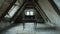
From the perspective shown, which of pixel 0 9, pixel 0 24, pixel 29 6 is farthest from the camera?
pixel 29 6

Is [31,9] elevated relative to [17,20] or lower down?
elevated

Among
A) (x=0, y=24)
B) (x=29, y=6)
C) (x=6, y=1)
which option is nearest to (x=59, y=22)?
(x=0, y=24)

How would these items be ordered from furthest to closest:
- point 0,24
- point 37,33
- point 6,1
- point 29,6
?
point 29,6, point 0,24, point 37,33, point 6,1

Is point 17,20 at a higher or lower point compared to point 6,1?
lower

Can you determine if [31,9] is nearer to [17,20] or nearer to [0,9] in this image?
[17,20]

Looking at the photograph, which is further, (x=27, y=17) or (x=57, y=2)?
(x=27, y=17)

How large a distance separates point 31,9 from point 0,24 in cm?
901

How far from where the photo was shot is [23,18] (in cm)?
1834

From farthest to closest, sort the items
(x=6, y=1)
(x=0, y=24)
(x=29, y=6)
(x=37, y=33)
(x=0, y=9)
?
1. (x=29, y=6)
2. (x=0, y=24)
3. (x=37, y=33)
4. (x=0, y=9)
5. (x=6, y=1)

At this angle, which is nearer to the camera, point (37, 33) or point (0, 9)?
point (0, 9)

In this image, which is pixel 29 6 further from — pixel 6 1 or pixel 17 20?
pixel 6 1

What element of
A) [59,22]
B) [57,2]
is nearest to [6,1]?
[57,2]

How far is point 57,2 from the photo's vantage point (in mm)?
8070

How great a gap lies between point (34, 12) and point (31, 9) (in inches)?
21.8
